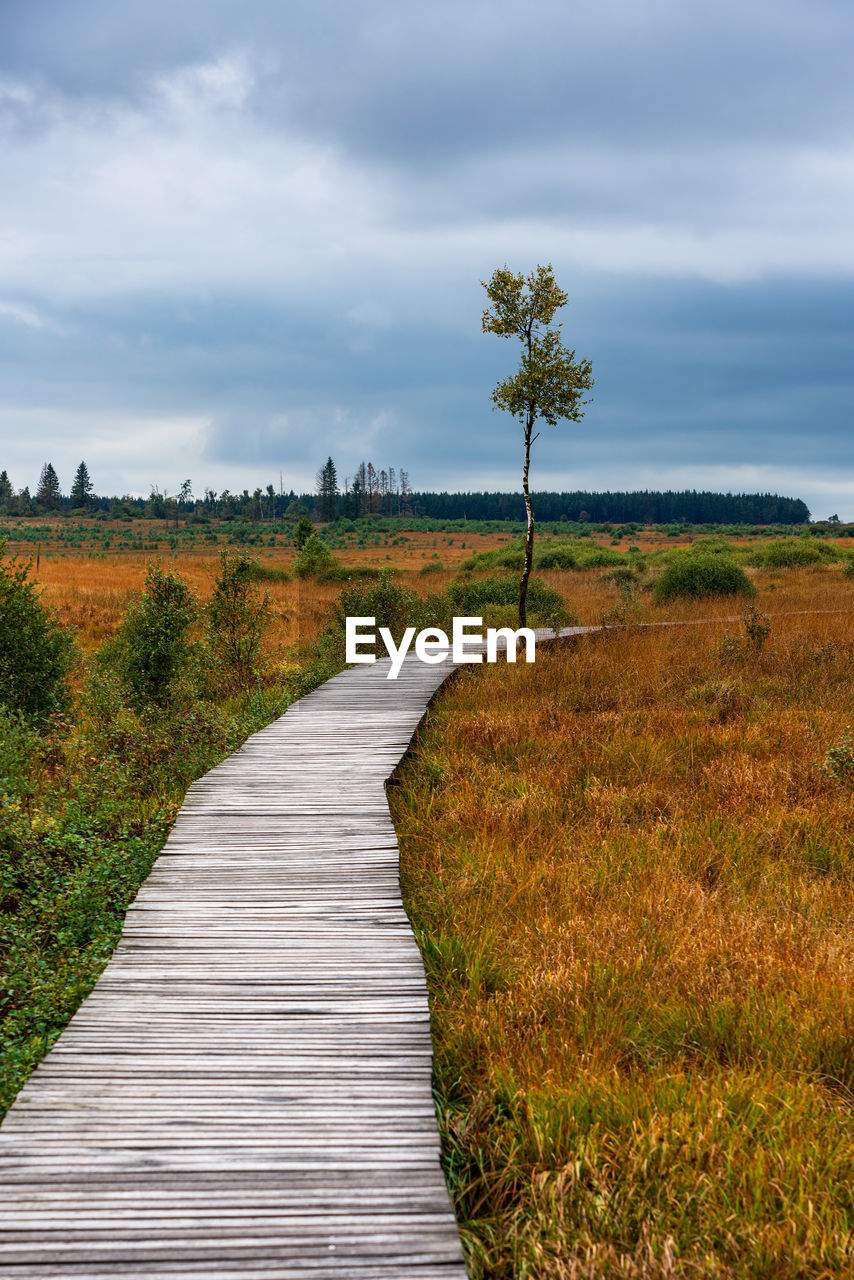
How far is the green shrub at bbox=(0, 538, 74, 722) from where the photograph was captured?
1249 centimetres

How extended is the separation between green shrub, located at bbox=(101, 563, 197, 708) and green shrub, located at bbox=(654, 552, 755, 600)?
56.3 feet

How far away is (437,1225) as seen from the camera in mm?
2406

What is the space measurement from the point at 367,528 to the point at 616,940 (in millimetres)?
107571

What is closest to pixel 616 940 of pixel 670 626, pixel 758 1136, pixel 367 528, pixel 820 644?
pixel 758 1136

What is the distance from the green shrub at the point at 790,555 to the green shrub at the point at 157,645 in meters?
31.1

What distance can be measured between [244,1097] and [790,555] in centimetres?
4097

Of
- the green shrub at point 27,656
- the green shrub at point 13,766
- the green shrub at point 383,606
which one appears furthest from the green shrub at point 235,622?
the green shrub at point 13,766

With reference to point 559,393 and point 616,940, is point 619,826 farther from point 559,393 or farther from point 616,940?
point 559,393

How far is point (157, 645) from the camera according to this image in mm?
13789

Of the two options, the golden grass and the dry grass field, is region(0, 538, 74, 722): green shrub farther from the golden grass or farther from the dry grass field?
the golden grass

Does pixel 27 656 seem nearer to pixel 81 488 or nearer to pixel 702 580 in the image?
pixel 702 580

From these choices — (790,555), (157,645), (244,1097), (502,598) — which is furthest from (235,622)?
(790,555)

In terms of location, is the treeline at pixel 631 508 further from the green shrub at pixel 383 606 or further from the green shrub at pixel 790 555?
the green shrub at pixel 383 606

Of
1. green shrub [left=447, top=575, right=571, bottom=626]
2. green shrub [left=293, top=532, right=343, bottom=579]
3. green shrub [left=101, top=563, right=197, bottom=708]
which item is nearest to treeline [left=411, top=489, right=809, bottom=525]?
green shrub [left=293, top=532, right=343, bottom=579]
